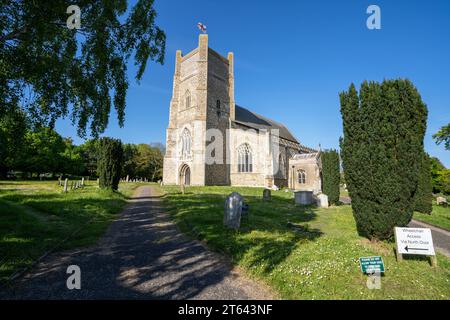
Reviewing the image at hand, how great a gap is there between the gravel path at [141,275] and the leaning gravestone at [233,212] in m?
1.84

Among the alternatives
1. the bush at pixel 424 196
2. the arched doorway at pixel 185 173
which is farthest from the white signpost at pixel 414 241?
the arched doorway at pixel 185 173

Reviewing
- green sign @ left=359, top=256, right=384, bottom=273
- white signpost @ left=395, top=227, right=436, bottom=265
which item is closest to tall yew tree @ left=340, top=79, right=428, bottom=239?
white signpost @ left=395, top=227, right=436, bottom=265

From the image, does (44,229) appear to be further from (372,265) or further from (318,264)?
(372,265)

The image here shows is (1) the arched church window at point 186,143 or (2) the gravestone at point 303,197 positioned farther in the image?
(1) the arched church window at point 186,143

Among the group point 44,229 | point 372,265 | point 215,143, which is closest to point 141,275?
point 372,265

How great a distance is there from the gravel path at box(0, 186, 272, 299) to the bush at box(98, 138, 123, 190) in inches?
522

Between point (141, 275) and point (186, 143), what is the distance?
27407 mm

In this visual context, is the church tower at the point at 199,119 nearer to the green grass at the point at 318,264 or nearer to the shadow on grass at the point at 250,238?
the shadow on grass at the point at 250,238

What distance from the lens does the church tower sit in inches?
1160

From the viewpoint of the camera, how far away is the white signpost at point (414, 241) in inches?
212

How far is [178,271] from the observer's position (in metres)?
4.73

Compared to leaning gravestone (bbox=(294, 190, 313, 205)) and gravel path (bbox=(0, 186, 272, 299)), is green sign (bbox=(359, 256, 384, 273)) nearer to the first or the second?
gravel path (bbox=(0, 186, 272, 299))
